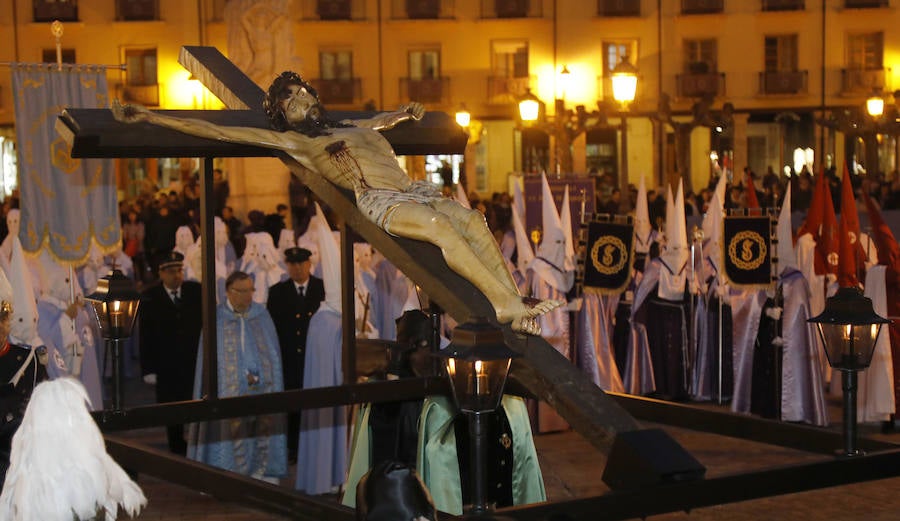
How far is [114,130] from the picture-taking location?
5668mm

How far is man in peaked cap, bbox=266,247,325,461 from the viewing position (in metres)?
11.0

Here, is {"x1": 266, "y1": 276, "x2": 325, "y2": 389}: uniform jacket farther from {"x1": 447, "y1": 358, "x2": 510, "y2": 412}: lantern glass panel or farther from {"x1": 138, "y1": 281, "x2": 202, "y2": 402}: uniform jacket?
{"x1": 447, "y1": 358, "x2": 510, "y2": 412}: lantern glass panel

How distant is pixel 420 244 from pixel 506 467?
59.7 inches

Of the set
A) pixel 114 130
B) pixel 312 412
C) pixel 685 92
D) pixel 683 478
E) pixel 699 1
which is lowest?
pixel 312 412

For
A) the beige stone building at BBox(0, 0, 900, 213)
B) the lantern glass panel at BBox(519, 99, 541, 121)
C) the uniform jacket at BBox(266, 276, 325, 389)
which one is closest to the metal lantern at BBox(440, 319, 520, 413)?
the uniform jacket at BBox(266, 276, 325, 389)

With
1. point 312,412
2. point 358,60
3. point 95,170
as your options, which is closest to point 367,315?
point 312,412

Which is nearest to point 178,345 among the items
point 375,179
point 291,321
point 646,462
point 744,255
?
point 291,321

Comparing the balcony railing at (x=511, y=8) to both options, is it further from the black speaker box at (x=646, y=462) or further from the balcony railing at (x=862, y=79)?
the black speaker box at (x=646, y=462)

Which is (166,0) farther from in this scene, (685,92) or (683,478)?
(683,478)

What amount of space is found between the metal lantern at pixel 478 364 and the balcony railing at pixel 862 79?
36.9 meters

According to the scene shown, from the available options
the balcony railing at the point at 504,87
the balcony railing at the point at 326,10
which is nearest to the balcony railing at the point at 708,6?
the balcony railing at the point at 504,87

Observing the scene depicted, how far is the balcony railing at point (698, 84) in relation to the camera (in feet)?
129

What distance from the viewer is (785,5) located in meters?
39.5

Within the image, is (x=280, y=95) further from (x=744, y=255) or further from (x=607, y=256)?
(x=744, y=255)
